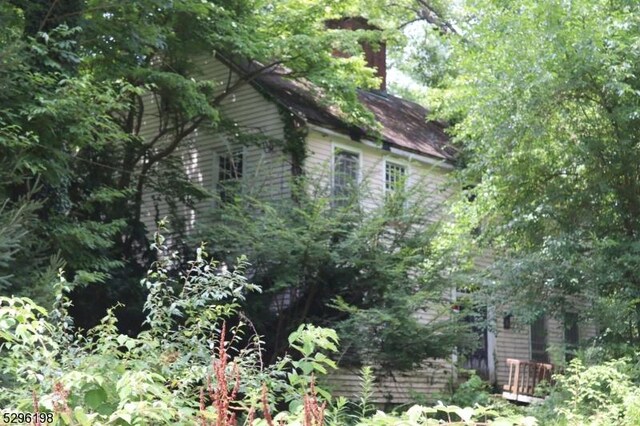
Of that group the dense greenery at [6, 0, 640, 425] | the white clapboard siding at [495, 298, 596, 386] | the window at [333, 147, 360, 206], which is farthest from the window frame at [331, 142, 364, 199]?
the white clapboard siding at [495, 298, 596, 386]

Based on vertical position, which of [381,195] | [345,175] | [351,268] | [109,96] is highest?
[109,96]

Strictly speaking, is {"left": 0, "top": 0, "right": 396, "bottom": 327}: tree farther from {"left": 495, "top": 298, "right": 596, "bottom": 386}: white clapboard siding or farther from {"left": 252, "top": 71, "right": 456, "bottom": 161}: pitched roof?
{"left": 495, "top": 298, "right": 596, "bottom": 386}: white clapboard siding

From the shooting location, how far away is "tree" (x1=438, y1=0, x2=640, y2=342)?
1339 centimetres

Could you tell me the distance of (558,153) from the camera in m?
14.6

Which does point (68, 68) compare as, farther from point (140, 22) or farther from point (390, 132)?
point (390, 132)

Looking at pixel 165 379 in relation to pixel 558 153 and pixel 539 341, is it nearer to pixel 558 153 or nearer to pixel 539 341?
pixel 558 153

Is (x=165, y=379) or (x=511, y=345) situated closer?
(x=165, y=379)

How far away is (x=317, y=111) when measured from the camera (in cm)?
1741

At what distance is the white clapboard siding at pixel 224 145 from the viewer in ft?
54.9

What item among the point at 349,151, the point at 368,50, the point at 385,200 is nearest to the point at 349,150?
the point at 349,151

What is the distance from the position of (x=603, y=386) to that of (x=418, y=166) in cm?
872

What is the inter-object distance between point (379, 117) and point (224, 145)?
4.41 m

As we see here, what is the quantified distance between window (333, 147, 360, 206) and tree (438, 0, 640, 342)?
2.29m

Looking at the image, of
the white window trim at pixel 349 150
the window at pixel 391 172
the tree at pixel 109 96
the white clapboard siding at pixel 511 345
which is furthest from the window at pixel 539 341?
the tree at pixel 109 96
